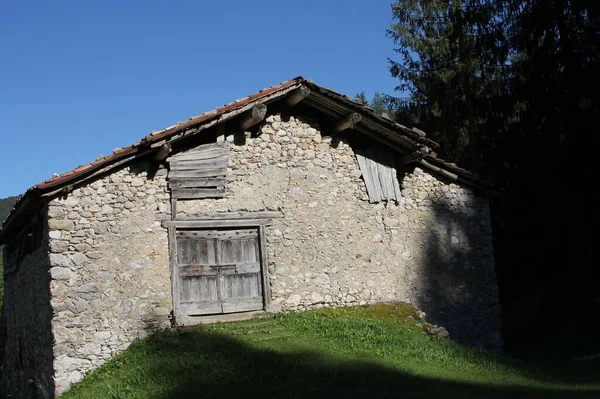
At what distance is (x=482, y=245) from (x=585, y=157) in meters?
5.00

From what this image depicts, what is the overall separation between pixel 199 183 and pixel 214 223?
2.49 ft

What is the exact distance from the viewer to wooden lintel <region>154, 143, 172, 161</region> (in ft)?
34.9

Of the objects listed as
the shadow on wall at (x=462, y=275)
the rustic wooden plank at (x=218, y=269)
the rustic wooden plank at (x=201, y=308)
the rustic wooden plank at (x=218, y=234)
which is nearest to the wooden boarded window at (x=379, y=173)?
the shadow on wall at (x=462, y=275)

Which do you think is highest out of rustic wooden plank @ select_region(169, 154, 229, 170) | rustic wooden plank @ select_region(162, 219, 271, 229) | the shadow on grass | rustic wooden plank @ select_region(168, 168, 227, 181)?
rustic wooden plank @ select_region(169, 154, 229, 170)

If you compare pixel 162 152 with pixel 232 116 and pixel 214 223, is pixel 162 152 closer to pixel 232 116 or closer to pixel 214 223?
pixel 232 116

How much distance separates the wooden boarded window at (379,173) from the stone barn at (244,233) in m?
0.02

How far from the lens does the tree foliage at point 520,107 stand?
53.8ft

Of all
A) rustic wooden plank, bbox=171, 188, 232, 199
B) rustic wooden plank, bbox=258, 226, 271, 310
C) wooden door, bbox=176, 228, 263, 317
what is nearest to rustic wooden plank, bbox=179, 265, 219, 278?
wooden door, bbox=176, 228, 263, 317

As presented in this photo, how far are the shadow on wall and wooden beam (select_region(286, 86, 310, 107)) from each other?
12.0 ft

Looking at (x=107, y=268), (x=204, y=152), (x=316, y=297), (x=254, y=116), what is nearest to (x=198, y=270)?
(x=107, y=268)

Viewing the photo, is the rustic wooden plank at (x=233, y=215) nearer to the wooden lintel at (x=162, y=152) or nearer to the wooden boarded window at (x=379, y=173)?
the wooden lintel at (x=162, y=152)

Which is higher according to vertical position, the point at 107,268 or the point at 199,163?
the point at 199,163

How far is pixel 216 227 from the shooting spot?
11438 mm

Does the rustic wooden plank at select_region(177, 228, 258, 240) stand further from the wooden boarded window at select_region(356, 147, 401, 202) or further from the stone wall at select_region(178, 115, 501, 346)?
the wooden boarded window at select_region(356, 147, 401, 202)
